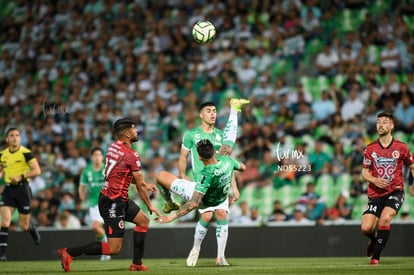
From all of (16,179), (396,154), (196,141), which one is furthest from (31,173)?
(396,154)

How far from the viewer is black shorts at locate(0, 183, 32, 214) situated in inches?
568

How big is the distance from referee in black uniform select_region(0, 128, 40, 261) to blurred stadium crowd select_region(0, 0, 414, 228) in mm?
2305

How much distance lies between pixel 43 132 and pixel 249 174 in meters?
6.27

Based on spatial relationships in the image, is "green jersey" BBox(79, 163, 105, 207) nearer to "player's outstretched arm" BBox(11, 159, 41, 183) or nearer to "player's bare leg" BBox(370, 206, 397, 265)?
"player's outstretched arm" BBox(11, 159, 41, 183)

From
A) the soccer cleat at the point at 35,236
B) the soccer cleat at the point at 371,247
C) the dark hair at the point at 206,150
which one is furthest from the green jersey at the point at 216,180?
the soccer cleat at the point at 35,236

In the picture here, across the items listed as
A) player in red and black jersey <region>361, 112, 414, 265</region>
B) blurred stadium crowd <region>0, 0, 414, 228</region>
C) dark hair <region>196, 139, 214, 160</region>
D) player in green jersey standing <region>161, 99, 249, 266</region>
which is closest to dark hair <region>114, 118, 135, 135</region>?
dark hair <region>196, 139, 214, 160</region>

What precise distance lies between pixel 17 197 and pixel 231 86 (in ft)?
23.7

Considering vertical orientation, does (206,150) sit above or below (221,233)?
above

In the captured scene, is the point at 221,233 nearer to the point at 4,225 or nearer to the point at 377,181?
the point at 377,181

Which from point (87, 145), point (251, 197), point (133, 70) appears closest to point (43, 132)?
point (87, 145)

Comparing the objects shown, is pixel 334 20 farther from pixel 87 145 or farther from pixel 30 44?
pixel 30 44

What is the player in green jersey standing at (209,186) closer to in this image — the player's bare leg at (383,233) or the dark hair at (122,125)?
the dark hair at (122,125)

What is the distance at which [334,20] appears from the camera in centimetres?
2005

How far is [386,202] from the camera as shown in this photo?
38.1 feet
